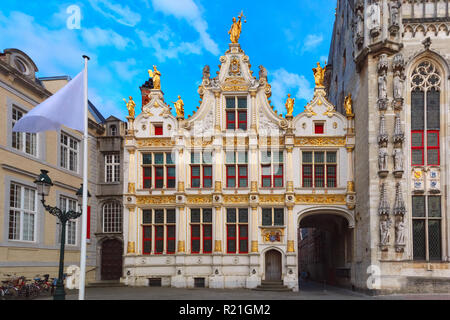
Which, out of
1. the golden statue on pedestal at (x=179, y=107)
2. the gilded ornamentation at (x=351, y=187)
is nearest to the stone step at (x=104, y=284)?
the golden statue on pedestal at (x=179, y=107)

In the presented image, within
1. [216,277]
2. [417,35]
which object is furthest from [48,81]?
[417,35]

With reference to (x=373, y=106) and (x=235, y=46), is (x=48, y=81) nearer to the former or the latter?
(x=235, y=46)

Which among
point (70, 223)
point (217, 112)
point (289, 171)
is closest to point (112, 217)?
point (70, 223)

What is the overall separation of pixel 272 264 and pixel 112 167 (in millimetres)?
Result: 12118

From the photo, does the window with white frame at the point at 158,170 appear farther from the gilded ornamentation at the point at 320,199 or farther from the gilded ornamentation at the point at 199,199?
the gilded ornamentation at the point at 320,199

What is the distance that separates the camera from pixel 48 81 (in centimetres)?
2833

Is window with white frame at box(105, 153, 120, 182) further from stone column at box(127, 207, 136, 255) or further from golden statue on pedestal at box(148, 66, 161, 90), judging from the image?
golden statue on pedestal at box(148, 66, 161, 90)

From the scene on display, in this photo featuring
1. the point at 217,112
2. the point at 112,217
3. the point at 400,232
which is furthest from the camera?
the point at 112,217

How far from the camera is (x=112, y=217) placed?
30594 millimetres

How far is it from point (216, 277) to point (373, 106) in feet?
42.8

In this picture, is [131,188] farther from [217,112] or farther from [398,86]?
[398,86]

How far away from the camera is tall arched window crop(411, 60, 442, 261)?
24.5 meters
